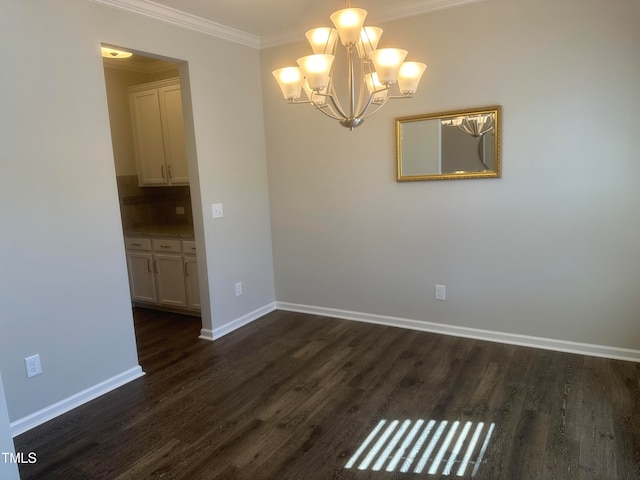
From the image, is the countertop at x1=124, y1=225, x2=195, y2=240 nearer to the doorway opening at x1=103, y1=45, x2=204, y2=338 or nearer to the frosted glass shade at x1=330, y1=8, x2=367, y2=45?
the doorway opening at x1=103, y1=45, x2=204, y2=338

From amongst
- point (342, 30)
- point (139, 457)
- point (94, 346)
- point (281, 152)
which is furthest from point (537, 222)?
point (94, 346)

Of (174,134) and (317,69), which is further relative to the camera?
(174,134)

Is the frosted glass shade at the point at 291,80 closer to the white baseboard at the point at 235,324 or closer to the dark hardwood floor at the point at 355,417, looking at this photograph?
the dark hardwood floor at the point at 355,417

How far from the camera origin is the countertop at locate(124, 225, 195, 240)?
4086 mm

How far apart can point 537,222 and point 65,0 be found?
10.9 ft

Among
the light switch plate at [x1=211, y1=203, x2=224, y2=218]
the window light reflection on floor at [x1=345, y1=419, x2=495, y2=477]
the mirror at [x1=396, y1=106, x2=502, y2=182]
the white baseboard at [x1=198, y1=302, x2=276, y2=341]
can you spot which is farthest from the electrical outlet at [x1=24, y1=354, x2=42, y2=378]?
the mirror at [x1=396, y1=106, x2=502, y2=182]

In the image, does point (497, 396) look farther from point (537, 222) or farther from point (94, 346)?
point (94, 346)

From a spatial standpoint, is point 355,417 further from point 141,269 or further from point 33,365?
point 141,269

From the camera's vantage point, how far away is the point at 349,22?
2.04 metres

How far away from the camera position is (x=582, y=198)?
2.94 metres

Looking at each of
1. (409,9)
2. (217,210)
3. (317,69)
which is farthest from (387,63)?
(217,210)

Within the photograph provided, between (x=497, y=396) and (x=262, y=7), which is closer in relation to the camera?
(x=497, y=396)

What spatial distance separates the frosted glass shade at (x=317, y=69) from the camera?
78.2 inches

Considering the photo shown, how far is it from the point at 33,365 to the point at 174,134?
2586mm
